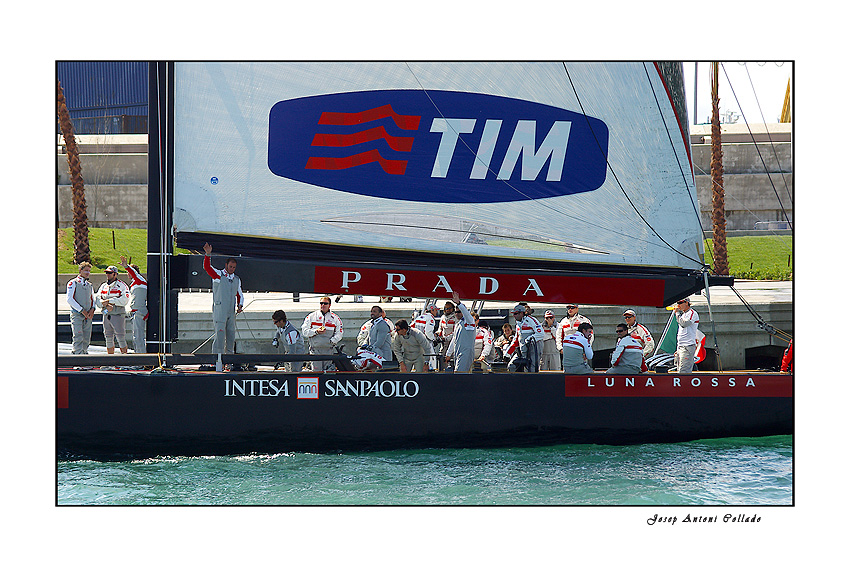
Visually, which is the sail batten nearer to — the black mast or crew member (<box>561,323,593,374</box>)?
the black mast

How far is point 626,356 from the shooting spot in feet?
35.8

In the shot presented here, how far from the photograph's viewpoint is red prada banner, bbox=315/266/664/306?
34.9 feet

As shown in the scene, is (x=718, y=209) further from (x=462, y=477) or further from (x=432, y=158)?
(x=462, y=477)

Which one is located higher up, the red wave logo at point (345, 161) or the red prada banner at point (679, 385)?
the red wave logo at point (345, 161)

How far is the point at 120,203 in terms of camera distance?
3234 centimetres

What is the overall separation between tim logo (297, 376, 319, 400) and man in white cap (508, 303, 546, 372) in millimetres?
2704

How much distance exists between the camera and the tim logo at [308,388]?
1048 cm

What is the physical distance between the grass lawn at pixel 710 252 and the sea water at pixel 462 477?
17160 millimetres

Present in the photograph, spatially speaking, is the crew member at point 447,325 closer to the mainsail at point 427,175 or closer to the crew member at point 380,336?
the crew member at point 380,336

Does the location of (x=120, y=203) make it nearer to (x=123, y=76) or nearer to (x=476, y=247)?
(x=123, y=76)

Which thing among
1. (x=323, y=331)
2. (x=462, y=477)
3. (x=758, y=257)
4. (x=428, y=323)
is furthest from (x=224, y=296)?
(x=758, y=257)

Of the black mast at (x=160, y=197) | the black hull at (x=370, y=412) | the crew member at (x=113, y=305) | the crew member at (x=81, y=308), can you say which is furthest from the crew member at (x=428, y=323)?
the crew member at (x=81, y=308)

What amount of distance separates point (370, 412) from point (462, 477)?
1.51 m

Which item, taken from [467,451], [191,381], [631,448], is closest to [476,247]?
[467,451]
